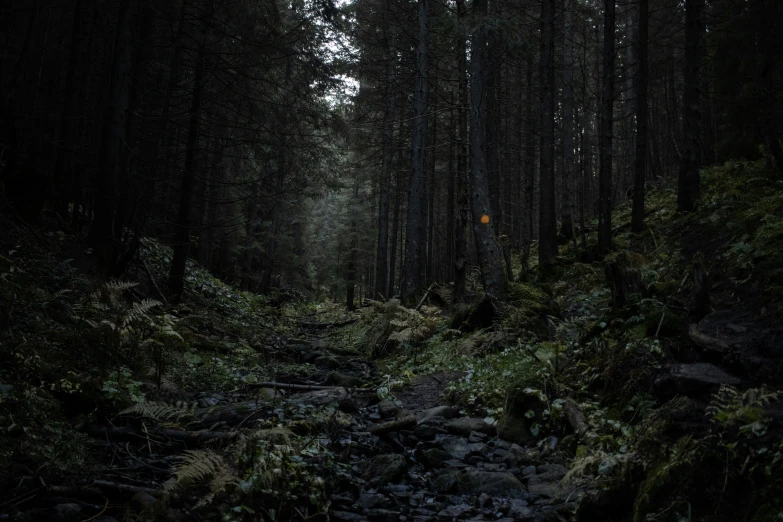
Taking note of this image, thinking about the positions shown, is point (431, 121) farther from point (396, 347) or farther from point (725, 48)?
point (396, 347)

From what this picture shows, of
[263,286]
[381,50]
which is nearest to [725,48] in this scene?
[381,50]

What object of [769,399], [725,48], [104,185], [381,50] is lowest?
[769,399]

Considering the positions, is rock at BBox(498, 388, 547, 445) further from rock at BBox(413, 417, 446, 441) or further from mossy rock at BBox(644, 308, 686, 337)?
mossy rock at BBox(644, 308, 686, 337)

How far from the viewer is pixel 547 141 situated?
14.8 metres

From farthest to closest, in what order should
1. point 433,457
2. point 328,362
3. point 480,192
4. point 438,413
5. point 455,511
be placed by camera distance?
1. point 480,192
2. point 328,362
3. point 438,413
4. point 433,457
5. point 455,511

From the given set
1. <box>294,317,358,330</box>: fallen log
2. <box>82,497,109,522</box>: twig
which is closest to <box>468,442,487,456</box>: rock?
<box>82,497,109,522</box>: twig

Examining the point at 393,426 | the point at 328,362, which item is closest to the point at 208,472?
the point at 393,426

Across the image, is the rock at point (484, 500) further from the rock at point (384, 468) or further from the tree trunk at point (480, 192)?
the tree trunk at point (480, 192)

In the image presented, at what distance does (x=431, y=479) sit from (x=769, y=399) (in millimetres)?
2843

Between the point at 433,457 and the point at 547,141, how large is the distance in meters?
11.9

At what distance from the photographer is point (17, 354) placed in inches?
174

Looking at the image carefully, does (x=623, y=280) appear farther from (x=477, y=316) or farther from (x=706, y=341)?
(x=477, y=316)

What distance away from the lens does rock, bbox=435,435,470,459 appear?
534 centimetres

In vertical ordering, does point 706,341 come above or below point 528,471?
above
